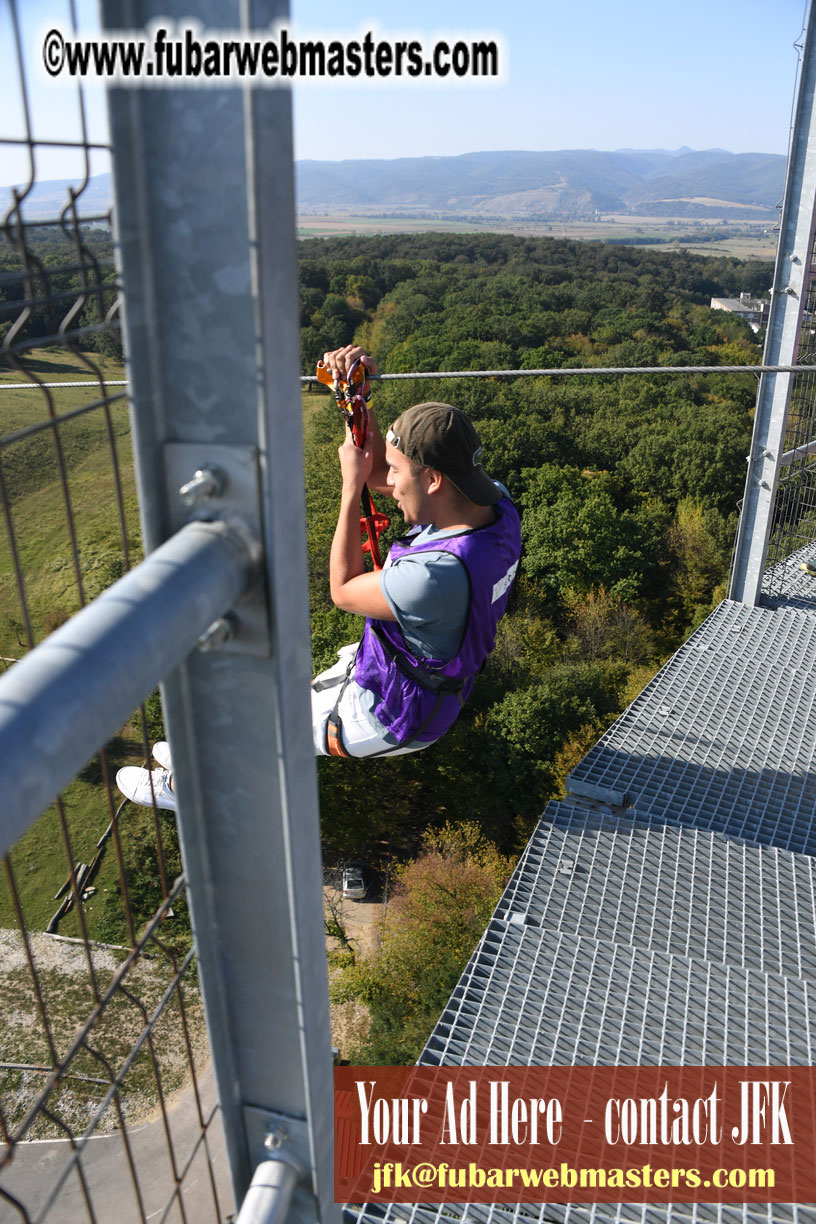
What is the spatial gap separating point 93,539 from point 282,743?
1580 inches

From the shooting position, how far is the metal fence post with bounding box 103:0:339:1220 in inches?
51.3

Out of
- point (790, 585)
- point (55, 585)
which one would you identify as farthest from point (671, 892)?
point (55, 585)

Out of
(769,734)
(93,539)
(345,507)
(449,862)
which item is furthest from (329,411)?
(345,507)

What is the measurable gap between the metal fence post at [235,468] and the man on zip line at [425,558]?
4.97 feet

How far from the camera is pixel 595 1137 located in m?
7.64

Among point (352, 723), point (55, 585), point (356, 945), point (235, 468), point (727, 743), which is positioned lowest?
point (356, 945)

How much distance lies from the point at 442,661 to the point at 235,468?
8.02 ft

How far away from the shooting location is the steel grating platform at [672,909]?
27.8 ft

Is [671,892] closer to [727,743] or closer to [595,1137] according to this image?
[727,743]

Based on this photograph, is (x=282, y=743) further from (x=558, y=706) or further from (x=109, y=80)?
(x=558, y=706)

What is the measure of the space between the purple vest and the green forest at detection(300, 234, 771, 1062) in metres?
13.2

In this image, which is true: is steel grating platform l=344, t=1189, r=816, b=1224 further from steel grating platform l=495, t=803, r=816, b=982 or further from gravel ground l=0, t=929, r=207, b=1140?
gravel ground l=0, t=929, r=207, b=1140

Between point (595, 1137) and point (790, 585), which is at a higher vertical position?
A: point (790, 585)

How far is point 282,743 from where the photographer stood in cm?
152
